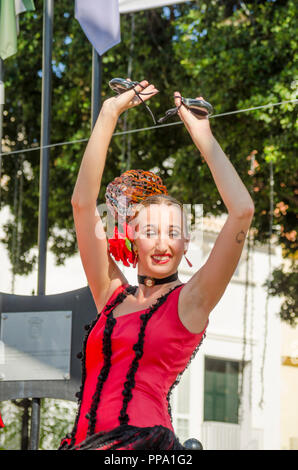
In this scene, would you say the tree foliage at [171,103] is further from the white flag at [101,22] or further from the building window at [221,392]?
the building window at [221,392]

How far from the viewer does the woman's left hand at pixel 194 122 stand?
84.7 inches

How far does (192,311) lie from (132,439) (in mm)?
388

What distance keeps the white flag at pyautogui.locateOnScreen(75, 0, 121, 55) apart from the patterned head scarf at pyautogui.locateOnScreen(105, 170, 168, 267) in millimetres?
2875

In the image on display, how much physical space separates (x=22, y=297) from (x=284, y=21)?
185 inches

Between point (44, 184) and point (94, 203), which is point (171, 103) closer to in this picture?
point (44, 184)

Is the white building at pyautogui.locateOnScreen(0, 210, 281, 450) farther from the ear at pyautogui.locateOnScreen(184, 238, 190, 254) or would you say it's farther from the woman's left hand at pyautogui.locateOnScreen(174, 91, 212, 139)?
the woman's left hand at pyautogui.locateOnScreen(174, 91, 212, 139)

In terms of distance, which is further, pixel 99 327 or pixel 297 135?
pixel 297 135

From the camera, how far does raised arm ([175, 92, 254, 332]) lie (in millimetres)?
2084

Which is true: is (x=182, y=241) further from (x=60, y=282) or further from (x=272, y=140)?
(x=60, y=282)

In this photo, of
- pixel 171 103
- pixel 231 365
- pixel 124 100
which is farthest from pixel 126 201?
pixel 231 365

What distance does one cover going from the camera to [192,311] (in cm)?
219

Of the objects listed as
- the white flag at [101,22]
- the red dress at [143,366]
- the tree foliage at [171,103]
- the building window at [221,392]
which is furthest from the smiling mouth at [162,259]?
the building window at [221,392]

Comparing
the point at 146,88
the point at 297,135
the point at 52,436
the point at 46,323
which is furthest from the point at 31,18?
the point at 146,88

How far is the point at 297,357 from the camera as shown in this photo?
552 inches
